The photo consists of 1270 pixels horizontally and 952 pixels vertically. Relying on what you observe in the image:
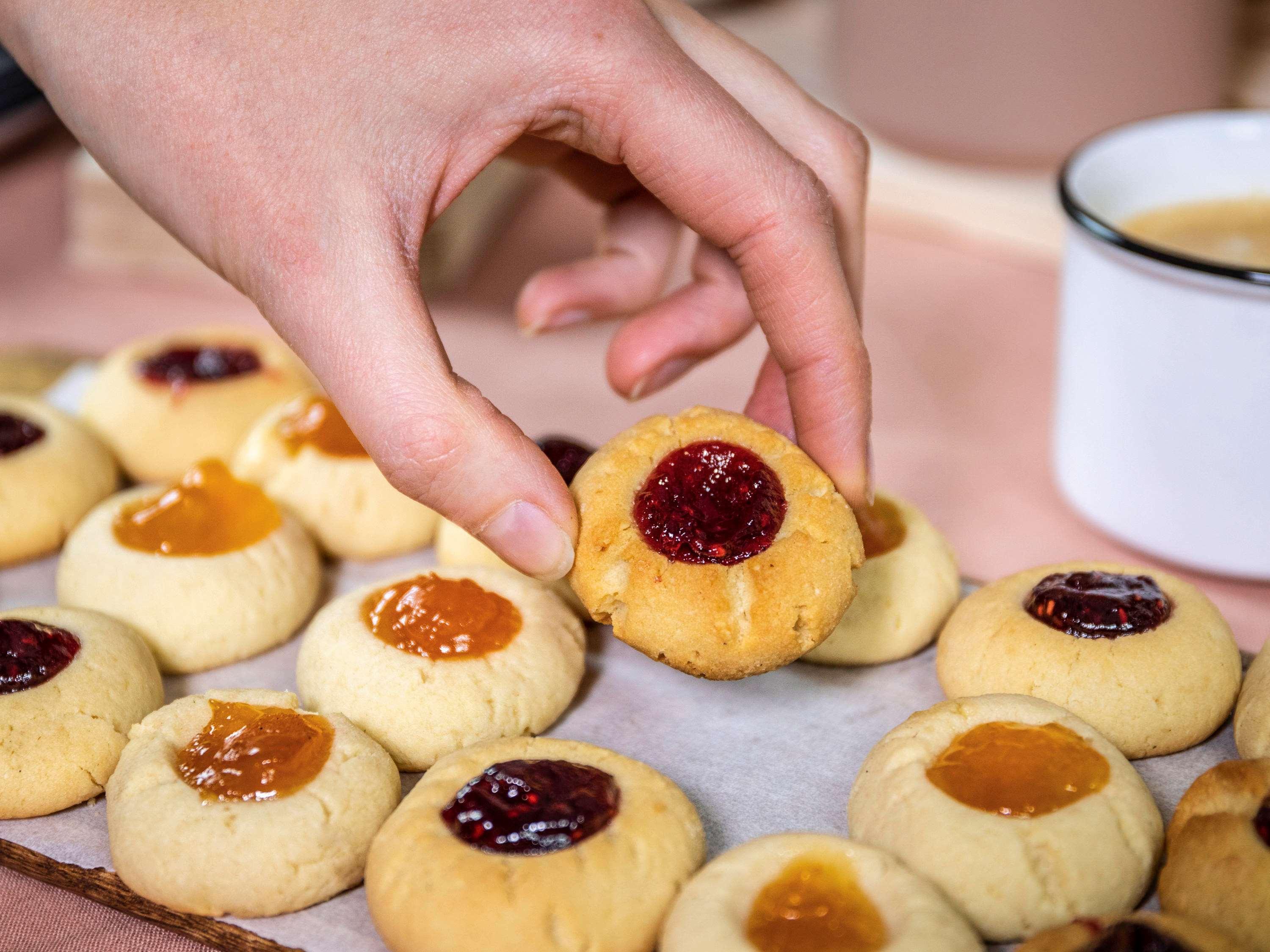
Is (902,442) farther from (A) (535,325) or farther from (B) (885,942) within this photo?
(B) (885,942)

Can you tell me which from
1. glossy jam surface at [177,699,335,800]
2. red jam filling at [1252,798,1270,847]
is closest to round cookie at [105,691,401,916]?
glossy jam surface at [177,699,335,800]

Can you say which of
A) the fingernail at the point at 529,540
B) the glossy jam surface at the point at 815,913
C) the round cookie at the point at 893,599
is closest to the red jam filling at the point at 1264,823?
the glossy jam surface at the point at 815,913

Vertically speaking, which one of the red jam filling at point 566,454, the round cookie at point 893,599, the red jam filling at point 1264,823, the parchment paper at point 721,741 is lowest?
the parchment paper at point 721,741

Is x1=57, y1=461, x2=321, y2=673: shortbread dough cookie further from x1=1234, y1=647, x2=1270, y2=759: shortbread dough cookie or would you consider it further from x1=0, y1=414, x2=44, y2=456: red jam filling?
x1=1234, y1=647, x2=1270, y2=759: shortbread dough cookie

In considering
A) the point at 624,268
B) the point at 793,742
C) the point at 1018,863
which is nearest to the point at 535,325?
the point at 624,268

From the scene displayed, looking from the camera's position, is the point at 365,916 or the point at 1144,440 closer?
the point at 365,916

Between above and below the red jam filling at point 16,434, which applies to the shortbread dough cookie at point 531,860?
below

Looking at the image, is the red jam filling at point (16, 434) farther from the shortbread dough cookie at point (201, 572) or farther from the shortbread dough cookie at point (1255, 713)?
the shortbread dough cookie at point (1255, 713)
